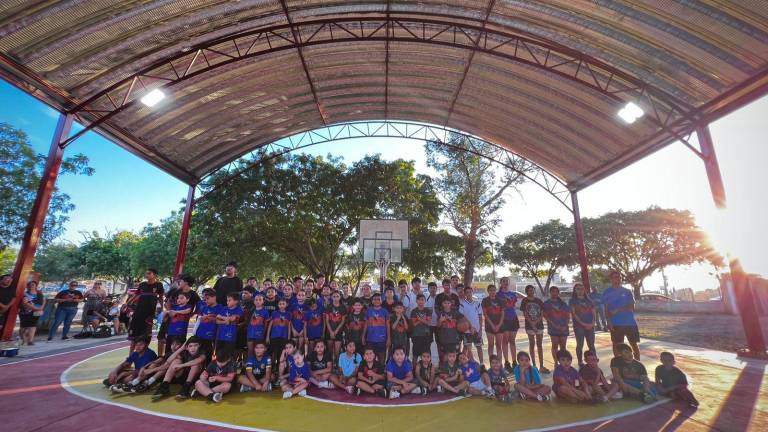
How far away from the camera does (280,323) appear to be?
650 cm

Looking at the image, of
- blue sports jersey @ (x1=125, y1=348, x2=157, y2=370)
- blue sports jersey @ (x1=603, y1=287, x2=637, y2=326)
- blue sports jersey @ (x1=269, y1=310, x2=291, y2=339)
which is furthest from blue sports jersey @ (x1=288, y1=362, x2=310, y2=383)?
blue sports jersey @ (x1=603, y1=287, x2=637, y2=326)

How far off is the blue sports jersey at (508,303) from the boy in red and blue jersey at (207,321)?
18.8ft

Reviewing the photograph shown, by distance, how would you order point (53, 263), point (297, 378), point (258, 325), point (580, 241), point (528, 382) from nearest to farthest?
point (528, 382) → point (297, 378) → point (258, 325) → point (580, 241) → point (53, 263)

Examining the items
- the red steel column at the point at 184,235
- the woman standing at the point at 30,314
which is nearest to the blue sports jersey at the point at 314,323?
the woman standing at the point at 30,314

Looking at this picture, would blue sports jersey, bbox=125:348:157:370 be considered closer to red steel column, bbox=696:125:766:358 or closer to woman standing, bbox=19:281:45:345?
woman standing, bbox=19:281:45:345

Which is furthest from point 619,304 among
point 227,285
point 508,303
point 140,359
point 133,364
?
point 133,364

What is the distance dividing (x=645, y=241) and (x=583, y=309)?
2876 cm

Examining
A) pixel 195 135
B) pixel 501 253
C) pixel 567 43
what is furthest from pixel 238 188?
pixel 501 253

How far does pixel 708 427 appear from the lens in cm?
426

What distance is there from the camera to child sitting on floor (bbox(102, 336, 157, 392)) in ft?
18.8

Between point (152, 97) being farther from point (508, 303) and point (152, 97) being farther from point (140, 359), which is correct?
point (508, 303)

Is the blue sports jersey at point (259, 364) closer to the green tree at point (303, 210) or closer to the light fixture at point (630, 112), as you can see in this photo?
the light fixture at point (630, 112)

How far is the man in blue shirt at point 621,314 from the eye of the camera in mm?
6835

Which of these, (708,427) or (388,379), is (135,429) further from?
(708,427)
